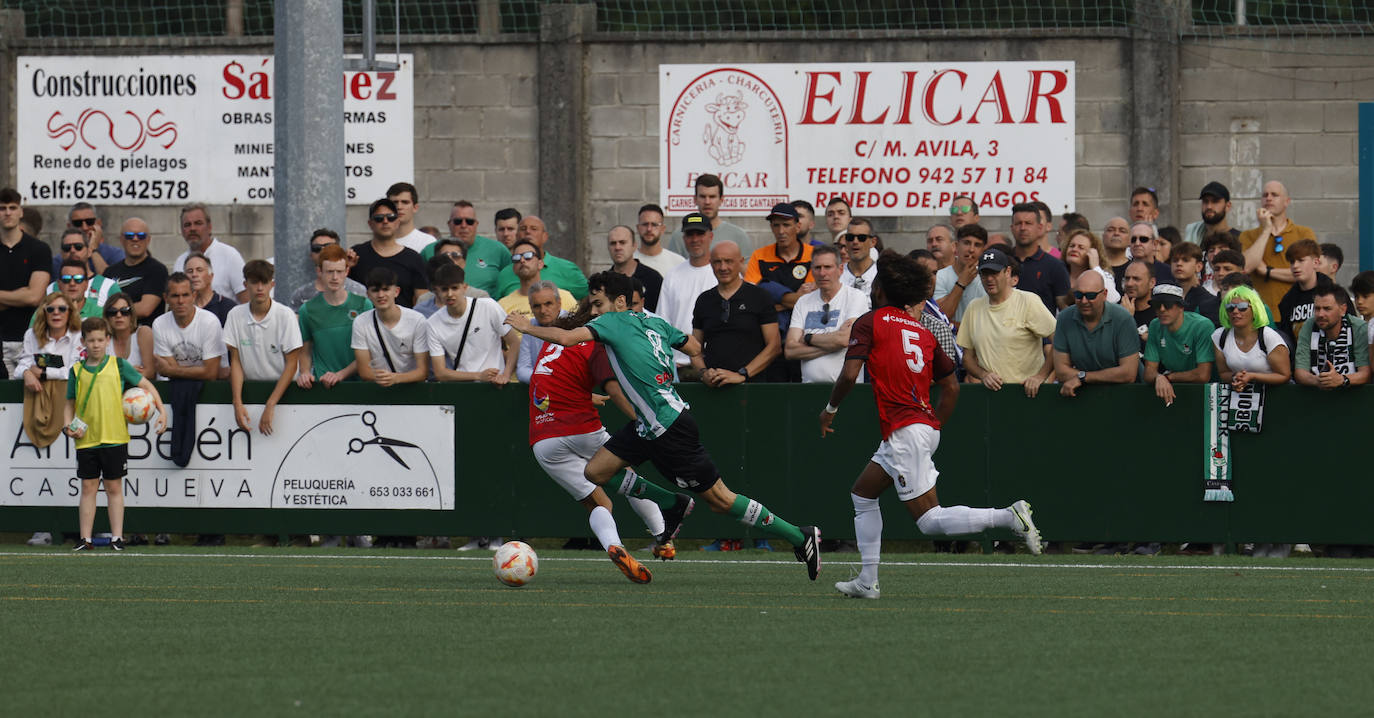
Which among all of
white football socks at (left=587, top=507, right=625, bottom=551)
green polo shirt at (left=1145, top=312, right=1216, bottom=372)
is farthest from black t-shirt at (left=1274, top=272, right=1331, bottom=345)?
white football socks at (left=587, top=507, right=625, bottom=551)

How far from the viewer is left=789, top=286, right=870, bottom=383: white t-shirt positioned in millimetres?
13797

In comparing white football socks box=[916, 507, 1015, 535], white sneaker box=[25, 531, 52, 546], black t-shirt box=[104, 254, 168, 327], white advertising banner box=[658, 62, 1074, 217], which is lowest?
white sneaker box=[25, 531, 52, 546]

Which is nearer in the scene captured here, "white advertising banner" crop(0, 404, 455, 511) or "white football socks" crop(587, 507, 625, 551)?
"white football socks" crop(587, 507, 625, 551)

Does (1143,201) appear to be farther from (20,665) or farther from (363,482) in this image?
(20,665)

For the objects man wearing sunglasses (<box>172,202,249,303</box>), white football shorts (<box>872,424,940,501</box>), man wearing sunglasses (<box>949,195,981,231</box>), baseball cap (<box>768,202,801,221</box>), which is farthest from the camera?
man wearing sunglasses (<box>949,195,981,231</box>)

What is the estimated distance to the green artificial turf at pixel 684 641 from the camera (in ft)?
21.9

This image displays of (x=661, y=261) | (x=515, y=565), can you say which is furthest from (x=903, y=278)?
(x=661, y=261)

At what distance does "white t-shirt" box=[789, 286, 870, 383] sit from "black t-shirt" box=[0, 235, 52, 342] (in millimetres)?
6193

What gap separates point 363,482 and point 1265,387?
6640mm

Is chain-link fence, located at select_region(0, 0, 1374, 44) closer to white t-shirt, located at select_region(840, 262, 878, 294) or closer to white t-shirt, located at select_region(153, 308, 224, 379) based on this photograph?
white t-shirt, located at select_region(153, 308, 224, 379)

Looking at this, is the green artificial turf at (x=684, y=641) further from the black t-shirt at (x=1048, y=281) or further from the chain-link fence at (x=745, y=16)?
the chain-link fence at (x=745, y=16)

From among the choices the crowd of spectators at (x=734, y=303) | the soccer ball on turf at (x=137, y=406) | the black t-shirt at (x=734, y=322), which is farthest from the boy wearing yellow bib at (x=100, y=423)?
the black t-shirt at (x=734, y=322)

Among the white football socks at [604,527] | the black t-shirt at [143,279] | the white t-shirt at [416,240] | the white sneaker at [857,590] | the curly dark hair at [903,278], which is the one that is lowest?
the white sneaker at [857,590]

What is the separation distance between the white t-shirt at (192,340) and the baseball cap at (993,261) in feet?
19.1
